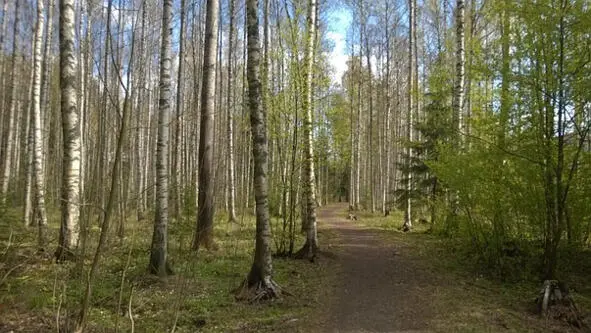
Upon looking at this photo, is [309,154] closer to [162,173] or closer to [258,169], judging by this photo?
[258,169]

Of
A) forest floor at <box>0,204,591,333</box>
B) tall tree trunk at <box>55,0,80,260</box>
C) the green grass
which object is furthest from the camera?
tall tree trunk at <box>55,0,80,260</box>

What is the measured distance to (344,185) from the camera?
156ft

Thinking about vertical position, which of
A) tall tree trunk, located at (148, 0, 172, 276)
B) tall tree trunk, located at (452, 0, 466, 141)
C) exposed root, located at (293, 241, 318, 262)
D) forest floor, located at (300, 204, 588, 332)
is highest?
tall tree trunk, located at (452, 0, 466, 141)

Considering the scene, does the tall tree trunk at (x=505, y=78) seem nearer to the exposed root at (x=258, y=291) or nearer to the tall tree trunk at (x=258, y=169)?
the tall tree trunk at (x=258, y=169)

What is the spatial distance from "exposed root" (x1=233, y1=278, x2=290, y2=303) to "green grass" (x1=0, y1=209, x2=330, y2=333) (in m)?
0.12

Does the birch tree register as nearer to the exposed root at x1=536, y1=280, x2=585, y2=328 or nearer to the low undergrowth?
the low undergrowth

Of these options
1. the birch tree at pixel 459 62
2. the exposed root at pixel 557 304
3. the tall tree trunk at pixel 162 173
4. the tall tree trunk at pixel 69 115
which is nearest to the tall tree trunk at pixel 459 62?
the birch tree at pixel 459 62

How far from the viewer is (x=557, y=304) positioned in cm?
668

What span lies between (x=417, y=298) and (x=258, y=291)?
261cm

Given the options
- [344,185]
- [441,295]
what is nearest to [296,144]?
[441,295]

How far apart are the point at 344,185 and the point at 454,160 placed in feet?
127

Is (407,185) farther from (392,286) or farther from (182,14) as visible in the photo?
(182,14)

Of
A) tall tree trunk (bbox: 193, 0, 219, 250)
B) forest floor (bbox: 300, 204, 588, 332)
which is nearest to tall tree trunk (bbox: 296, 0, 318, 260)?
forest floor (bbox: 300, 204, 588, 332)

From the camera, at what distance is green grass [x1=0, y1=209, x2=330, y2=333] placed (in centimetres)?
505
